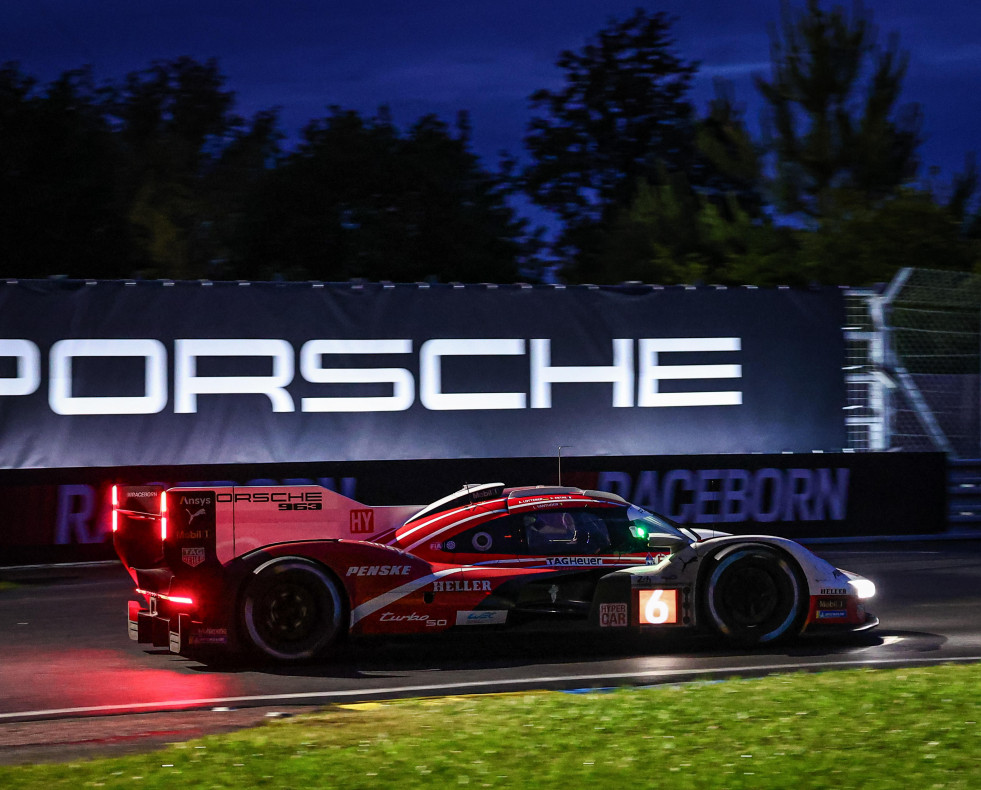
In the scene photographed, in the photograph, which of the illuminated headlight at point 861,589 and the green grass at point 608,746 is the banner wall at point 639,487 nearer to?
the illuminated headlight at point 861,589

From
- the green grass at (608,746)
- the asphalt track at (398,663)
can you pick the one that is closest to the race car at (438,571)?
the asphalt track at (398,663)

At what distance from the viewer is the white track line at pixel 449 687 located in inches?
309

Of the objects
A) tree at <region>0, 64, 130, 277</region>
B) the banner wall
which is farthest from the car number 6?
tree at <region>0, 64, 130, 277</region>

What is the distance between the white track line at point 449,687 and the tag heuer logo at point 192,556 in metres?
1.10

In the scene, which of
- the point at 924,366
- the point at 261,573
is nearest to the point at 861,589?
the point at 261,573

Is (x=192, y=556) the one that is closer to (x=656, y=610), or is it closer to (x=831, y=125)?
(x=656, y=610)

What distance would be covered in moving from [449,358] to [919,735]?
1265cm

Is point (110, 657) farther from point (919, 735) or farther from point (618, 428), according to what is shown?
point (618, 428)

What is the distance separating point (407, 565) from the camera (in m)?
9.23

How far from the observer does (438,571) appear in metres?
9.30

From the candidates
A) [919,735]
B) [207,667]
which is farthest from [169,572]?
[919,735]

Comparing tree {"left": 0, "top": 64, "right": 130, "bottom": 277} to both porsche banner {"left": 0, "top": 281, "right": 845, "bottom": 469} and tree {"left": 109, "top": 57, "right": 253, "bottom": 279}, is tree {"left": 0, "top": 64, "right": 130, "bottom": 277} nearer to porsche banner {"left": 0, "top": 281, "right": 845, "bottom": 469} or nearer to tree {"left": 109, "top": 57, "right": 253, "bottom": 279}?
tree {"left": 109, "top": 57, "right": 253, "bottom": 279}

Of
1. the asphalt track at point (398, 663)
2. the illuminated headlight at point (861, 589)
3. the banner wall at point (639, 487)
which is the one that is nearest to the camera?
the asphalt track at point (398, 663)

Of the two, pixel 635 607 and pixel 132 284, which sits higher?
pixel 132 284
